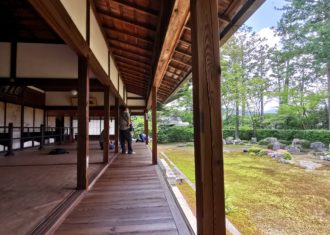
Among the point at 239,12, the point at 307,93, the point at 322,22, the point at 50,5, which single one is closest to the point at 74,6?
the point at 50,5

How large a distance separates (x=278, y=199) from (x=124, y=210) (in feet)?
12.4

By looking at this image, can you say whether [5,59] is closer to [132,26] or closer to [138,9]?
[132,26]

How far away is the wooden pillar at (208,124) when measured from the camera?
1045mm

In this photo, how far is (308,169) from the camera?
24.3ft

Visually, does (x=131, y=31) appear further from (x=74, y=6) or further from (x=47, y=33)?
(x=47, y=33)

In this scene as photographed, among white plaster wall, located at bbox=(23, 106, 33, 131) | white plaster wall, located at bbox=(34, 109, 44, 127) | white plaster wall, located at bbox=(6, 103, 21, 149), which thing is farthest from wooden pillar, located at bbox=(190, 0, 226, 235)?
white plaster wall, located at bbox=(34, 109, 44, 127)

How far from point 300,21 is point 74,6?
521 inches

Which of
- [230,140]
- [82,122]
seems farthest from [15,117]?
[230,140]

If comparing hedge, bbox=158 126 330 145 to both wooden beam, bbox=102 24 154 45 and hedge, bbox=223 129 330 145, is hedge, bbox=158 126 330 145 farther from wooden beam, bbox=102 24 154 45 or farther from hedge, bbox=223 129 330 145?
wooden beam, bbox=102 24 154 45

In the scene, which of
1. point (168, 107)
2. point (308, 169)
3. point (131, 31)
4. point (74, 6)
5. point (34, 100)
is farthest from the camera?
point (168, 107)

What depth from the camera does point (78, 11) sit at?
241 centimetres

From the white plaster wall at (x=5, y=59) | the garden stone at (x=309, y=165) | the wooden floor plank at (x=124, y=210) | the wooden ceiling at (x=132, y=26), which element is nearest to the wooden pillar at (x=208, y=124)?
the wooden floor plank at (x=124, y=210)

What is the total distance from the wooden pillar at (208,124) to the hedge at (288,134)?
13.5 meters

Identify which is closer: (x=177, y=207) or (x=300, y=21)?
(x=177, y=207)
